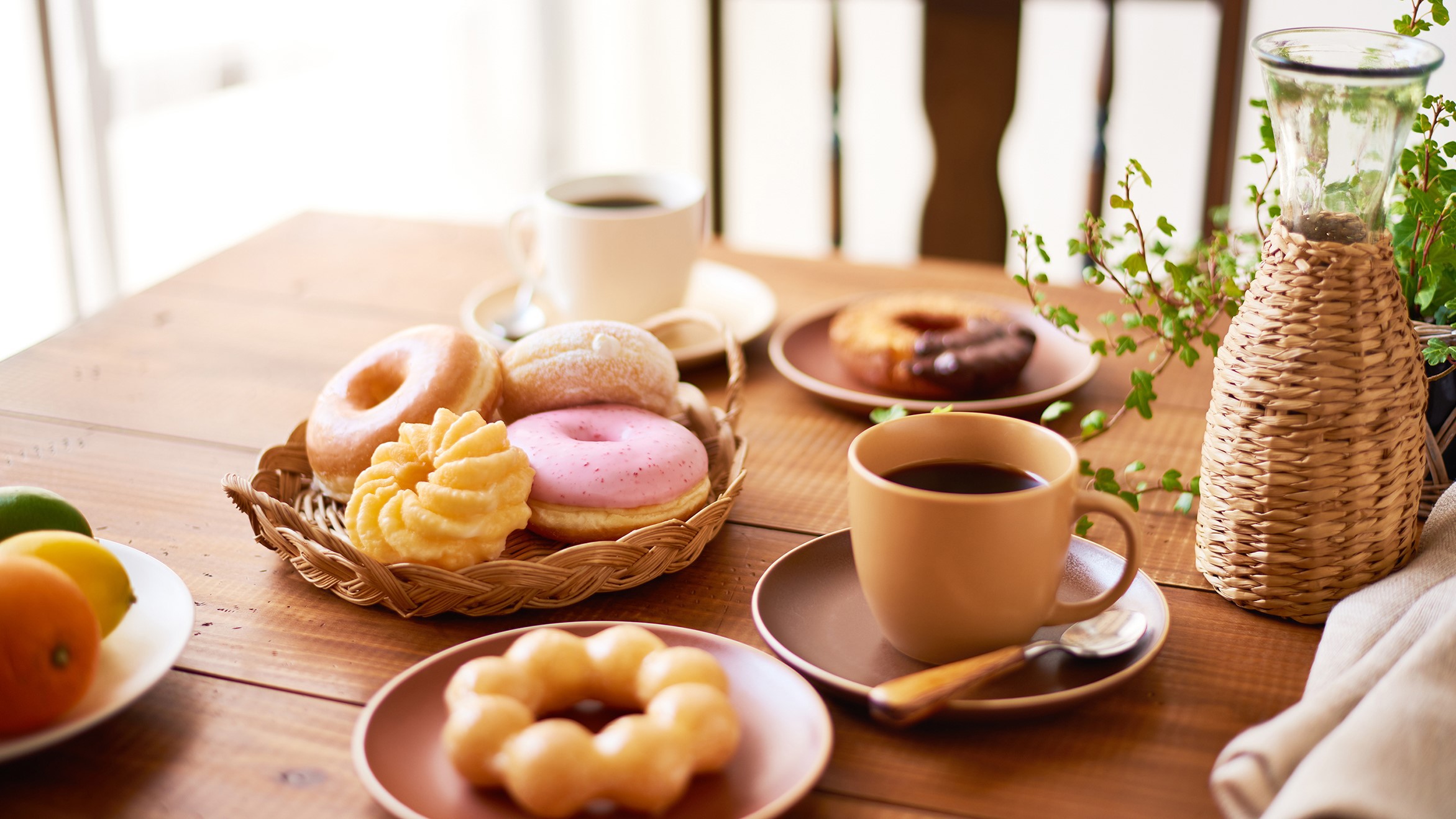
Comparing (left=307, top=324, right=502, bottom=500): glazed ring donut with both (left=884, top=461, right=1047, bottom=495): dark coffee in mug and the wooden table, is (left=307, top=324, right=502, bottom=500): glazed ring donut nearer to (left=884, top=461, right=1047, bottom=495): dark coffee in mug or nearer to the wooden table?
the wooden table

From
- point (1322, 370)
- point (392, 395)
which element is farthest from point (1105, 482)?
point (392, 395)

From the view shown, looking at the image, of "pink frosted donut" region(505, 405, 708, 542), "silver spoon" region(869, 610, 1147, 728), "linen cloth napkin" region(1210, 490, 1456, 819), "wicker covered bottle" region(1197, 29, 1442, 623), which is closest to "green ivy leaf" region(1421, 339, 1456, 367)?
"wicker covered bottle" region(1197, 29, 1442, 623)

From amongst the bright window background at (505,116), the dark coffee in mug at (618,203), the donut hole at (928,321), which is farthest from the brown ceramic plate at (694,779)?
the bright window background at (505,116)

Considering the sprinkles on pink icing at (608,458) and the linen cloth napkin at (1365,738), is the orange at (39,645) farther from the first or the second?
the linen cloth napkin at (1365,738)

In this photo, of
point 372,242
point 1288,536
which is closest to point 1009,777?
point 1288,536

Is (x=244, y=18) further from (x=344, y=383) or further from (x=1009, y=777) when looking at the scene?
(x=1009, y=777)

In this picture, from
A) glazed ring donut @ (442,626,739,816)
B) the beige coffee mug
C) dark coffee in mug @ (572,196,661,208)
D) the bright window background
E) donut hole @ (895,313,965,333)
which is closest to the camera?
glazed ring donut @ (442,626,739,816)
